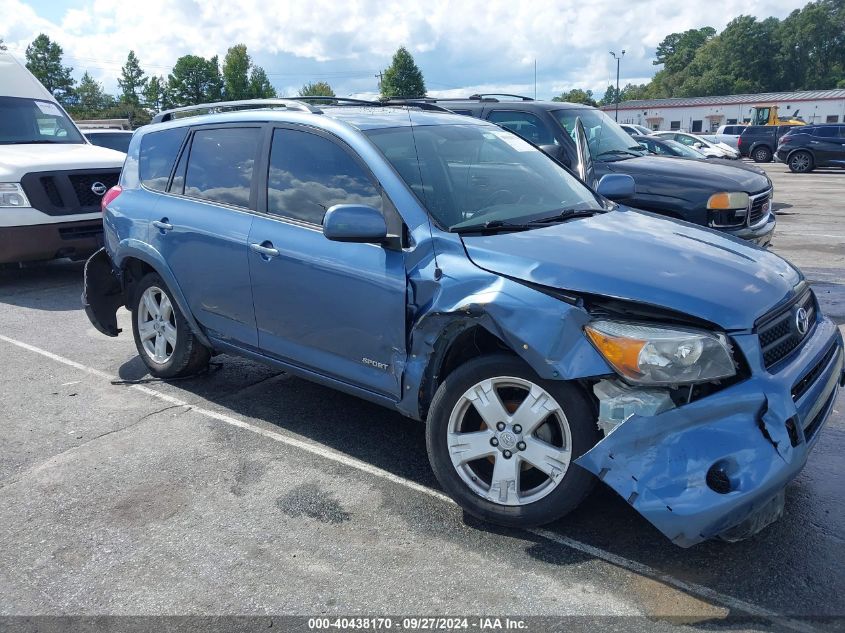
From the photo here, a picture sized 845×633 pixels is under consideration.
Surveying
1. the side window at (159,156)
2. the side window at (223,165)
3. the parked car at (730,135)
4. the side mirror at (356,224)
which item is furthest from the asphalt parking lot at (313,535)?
the parked car at (730,135)

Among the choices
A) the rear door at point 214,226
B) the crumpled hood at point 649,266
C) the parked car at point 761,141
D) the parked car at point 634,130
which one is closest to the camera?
the crumpled hood at point 649,266

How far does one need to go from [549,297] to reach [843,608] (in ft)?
5.16

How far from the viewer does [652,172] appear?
24.9 ft

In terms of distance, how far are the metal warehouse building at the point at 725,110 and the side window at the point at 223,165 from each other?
7100 centimetres

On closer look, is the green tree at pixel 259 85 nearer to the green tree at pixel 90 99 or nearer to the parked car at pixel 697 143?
the green tree at pixel 90 99

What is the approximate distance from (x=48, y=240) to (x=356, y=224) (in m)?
6.49

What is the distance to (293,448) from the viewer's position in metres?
4.25

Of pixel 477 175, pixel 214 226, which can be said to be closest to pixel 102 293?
pixel 214 226

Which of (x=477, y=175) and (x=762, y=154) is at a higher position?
(x=477, y=175)

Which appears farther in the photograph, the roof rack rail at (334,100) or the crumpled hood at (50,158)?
the crumpled hood at (50,158)

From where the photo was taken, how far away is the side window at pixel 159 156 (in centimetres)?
508

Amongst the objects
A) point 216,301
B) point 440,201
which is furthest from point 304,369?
point 440,201

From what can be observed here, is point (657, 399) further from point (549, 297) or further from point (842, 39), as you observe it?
point (842, 39)

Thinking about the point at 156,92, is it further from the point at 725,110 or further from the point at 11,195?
the point at 11,195
